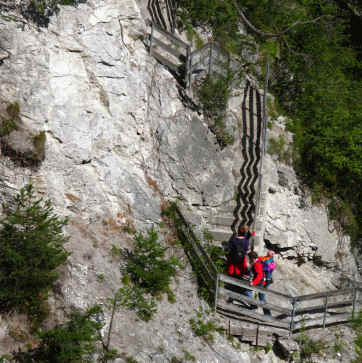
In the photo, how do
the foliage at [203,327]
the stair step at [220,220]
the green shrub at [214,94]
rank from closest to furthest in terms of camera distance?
the foliage at [203,327], the stair step at [220,220], the green shrub at [214,94]

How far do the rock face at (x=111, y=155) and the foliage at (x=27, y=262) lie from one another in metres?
0.37

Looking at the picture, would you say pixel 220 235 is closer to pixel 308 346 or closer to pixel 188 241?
pixel 188 241

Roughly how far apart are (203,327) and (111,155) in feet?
16.4

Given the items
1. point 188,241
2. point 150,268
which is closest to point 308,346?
point 188,241

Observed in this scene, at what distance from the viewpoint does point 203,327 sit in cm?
855

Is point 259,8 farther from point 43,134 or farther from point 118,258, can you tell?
point 118,258

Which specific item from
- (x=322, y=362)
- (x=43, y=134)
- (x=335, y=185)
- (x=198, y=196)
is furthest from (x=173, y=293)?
(x=335, y=185)

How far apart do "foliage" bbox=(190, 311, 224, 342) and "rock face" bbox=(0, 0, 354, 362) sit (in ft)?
0.60

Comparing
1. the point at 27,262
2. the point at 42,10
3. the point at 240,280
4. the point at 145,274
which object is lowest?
the point at 240,280

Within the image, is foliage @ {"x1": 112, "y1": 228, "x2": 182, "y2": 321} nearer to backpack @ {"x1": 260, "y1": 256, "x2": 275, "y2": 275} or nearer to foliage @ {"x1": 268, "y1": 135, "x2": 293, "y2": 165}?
backpack @ {"x1": 260, "y1": 256, "x2": 275, "y2": 275}

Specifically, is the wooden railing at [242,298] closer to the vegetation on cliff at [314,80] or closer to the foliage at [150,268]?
the foliage at [150,268]

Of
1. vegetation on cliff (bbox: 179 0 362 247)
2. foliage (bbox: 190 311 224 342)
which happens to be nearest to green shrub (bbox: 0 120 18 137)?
foliage (bbox: 190 311 224 342)

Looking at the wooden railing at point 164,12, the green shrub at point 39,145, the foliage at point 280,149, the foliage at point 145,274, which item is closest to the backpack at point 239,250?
the foliage at point 145,274

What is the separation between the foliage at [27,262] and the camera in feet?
20.6
